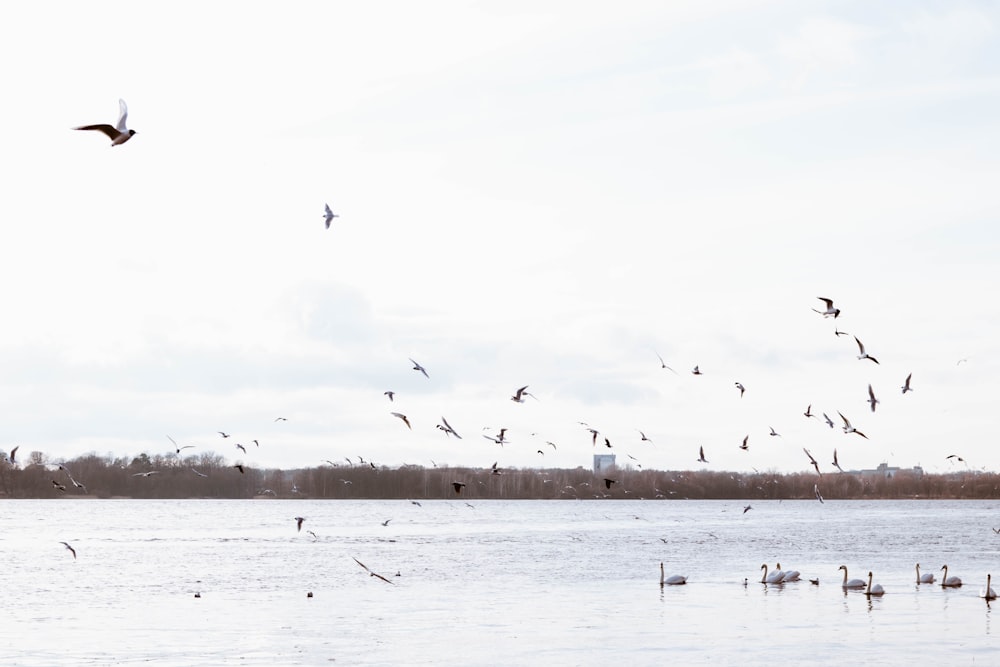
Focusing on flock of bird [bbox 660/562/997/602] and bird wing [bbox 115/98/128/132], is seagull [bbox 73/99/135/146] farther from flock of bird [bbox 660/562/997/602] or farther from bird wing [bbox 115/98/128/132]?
flock of bird [bbox 660/562/997/602]

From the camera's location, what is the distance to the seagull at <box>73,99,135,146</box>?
14.8 m

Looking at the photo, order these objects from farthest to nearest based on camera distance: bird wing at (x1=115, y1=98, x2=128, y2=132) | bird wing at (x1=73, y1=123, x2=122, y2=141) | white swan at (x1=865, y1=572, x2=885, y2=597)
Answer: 1. white swan at (x1=865, y1=572, x2=885, y2=597)
2. bird wing at (x1=115, y1=98, x2=128, y2=132)
3. bird wing at (x1=73, y1=123, x2=122, y2=141)

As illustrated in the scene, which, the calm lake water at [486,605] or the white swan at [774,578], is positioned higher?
the white swan at [774,578]

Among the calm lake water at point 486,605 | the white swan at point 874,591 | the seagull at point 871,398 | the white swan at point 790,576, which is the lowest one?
the calm lake water at point 486,605

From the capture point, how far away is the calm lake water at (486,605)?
26.5 metres

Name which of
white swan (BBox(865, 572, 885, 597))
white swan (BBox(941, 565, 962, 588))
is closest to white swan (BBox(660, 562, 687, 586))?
white swan (BBox(865, 572, 885, 597))

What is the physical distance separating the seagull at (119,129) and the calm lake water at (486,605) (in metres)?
12.5

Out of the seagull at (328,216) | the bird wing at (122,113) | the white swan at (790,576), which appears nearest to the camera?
the bird wing at (122,113)

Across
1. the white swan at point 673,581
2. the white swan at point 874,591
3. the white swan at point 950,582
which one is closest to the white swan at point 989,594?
the white swan at point 950,582

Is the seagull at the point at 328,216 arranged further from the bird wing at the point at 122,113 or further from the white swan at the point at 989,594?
the white swan at the point at 989,594

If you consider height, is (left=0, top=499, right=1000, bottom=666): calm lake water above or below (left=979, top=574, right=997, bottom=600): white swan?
below

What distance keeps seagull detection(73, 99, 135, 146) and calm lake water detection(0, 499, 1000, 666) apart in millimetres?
12458

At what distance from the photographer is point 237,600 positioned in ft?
120

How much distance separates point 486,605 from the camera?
3484 centimetres
